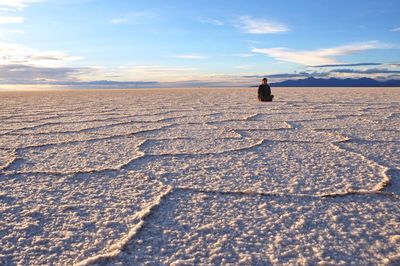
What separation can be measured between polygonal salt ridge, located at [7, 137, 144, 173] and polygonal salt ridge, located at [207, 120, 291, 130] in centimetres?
119

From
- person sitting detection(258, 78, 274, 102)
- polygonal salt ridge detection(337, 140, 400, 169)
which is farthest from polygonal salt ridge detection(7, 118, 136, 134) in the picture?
person sitting detection(258, 78, 274, 102)

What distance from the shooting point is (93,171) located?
85.4 inches

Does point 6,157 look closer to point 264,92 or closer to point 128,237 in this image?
point 128,237

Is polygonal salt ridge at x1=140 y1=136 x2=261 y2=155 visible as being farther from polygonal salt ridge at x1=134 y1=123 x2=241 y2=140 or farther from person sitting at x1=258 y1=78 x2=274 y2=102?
person sitting at x1=258 y1=78 x2=274 y2=102

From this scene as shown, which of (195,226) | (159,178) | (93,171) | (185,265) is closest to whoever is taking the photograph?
(185,265)

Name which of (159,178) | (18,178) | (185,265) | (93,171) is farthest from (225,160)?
(185,265)

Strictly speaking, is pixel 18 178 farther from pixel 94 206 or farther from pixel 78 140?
pixel 78 140

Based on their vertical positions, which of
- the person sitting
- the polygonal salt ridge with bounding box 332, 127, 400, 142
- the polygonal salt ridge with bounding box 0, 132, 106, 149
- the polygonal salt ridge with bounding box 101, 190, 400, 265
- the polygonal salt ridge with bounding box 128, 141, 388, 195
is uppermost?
the person sitting

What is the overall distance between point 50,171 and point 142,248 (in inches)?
44.8

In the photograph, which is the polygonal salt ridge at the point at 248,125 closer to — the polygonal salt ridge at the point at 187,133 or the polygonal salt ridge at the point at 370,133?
the polygonal salt ridge at the point at 187,133

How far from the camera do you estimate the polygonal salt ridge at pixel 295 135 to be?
10.5 ft

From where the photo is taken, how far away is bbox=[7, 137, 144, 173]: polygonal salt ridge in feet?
7.39

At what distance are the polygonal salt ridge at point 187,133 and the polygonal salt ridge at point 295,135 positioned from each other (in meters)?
0.17

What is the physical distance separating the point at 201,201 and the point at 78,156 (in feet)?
3.92
